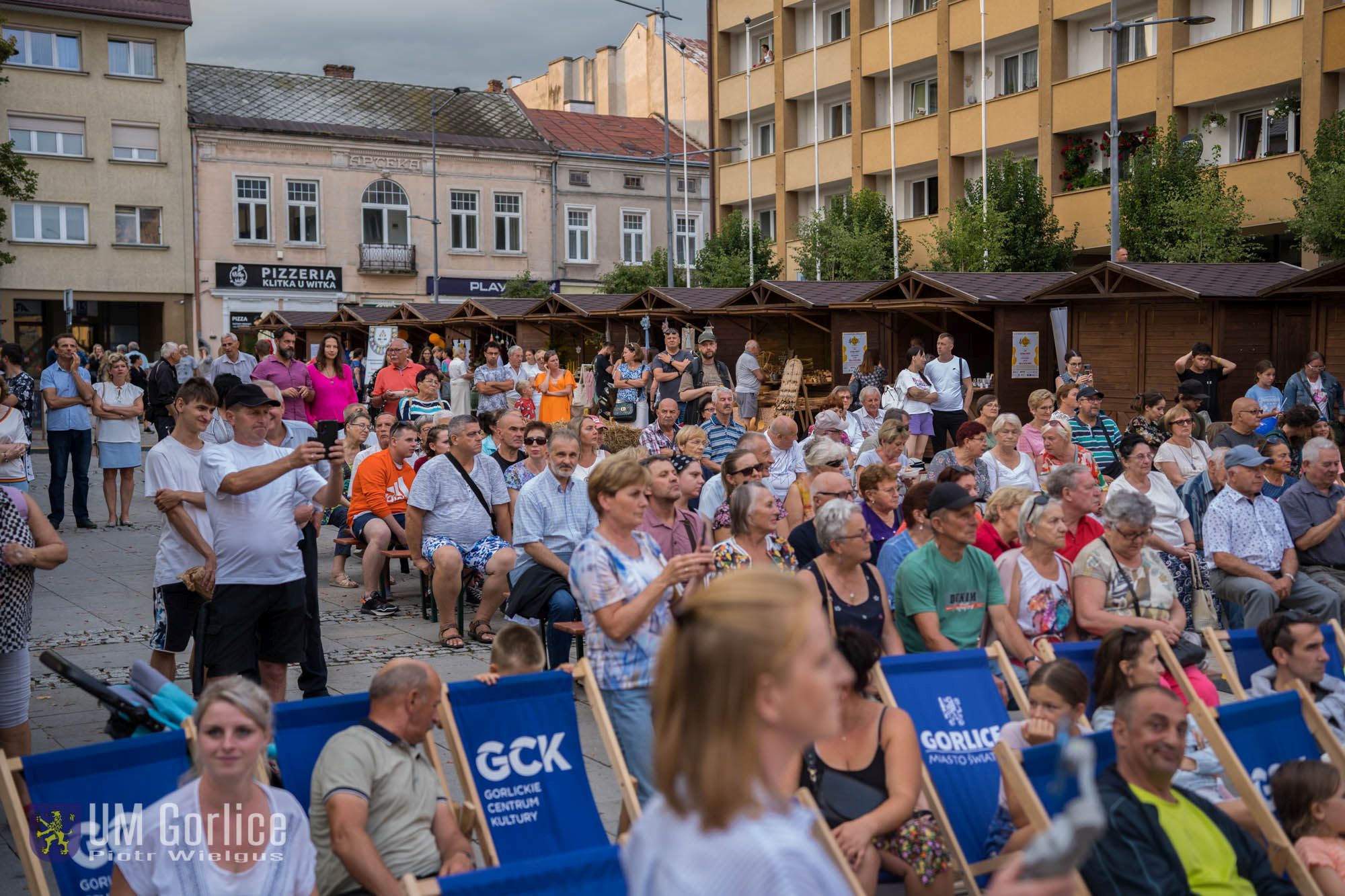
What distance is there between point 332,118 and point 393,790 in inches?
1953

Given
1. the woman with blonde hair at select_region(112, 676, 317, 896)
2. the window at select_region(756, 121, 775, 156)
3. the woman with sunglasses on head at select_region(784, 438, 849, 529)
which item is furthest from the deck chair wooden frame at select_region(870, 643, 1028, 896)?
the window at select_region(756, 121, 775, 156)

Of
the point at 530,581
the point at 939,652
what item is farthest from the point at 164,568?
the point at 939,652

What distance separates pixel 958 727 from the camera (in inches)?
220

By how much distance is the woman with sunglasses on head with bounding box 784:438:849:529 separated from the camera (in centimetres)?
902

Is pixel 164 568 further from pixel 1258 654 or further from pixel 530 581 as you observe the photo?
pixel 1258 654

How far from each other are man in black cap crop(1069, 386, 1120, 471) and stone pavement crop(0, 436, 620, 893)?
19.3 feet

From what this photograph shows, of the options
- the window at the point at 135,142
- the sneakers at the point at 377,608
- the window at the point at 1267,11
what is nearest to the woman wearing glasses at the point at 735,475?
the sneakers at the point at 377,608

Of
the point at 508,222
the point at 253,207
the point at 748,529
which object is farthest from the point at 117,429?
the point at 508,222

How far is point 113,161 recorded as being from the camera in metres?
45.2

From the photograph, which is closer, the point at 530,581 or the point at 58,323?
the point at 530,581

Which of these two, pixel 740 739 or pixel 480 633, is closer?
pixel 740 739

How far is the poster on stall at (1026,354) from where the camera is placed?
23359 millimetres

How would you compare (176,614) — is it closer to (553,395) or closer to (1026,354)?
(553,395)

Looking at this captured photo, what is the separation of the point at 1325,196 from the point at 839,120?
2133 centimetres
